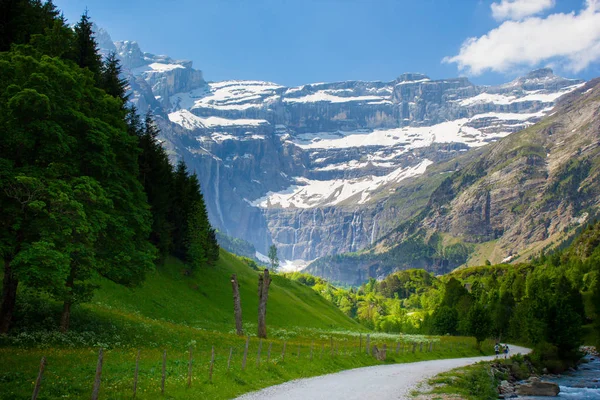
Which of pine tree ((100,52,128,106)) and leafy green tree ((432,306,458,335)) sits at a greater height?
pine tree ((100,52,128,106))

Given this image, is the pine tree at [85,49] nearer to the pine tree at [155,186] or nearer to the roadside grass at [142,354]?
the pine tree at [155,186]

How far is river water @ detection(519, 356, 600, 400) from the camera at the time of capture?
4614 cm

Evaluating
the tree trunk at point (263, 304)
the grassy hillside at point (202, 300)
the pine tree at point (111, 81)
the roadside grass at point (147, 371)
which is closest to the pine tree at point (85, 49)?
the pine tree at point (111, 81)

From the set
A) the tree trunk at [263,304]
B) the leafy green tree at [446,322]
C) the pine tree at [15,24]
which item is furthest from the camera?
the leafy green tree at [446,322]

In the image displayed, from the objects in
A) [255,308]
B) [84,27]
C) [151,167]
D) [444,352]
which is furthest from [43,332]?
[255,308]

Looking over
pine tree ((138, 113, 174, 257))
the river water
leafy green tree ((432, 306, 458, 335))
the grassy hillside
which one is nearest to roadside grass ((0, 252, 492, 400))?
the grassy hillside

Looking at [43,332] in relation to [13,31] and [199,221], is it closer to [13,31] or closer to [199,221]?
[13,31]

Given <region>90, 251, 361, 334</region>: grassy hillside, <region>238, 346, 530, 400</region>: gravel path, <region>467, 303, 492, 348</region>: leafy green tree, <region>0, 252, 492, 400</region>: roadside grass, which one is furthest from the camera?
<region>467, 303, 492, 348</region>: leafy green tree

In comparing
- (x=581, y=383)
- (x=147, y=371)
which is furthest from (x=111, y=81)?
(x=581, y=383)

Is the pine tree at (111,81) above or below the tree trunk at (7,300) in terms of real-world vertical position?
above

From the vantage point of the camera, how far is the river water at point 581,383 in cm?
4614

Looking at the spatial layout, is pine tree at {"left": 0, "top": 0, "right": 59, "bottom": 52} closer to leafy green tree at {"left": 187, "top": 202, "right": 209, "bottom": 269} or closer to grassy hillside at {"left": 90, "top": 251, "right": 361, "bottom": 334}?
grassy hillside at {"left": 90, "top": 251, "right": 361, "bottom": 334}

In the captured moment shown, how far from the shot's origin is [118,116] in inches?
1436

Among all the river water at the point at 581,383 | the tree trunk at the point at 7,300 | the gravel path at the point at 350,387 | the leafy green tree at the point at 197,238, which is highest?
the leafy green tree at the point at 197,238
